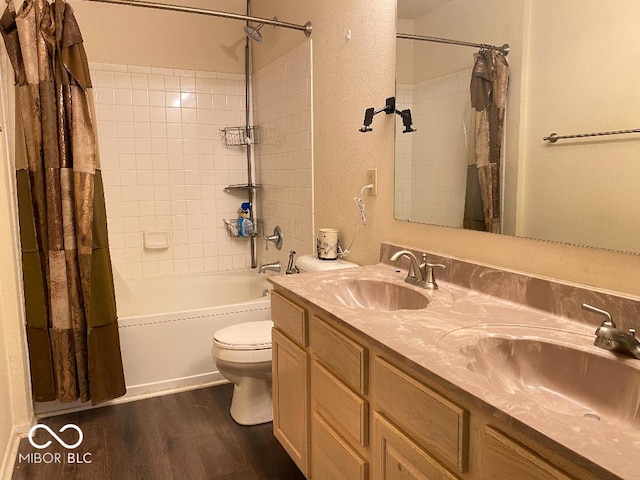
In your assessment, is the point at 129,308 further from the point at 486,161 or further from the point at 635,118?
the point at 635,118

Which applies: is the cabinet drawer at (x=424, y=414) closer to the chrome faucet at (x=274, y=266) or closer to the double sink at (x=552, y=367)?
the double sink at (x=552, y=367)

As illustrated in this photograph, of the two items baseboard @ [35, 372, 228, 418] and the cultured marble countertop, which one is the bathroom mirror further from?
baseboard @ [35, 372, 228, 418]

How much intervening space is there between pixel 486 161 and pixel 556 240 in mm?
373

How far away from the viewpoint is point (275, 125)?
327 centimetres

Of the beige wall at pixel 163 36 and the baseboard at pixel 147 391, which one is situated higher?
the beige wall at pixel 163 36

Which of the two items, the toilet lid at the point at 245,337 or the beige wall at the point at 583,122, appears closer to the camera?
the beige wall at the point at 583,122

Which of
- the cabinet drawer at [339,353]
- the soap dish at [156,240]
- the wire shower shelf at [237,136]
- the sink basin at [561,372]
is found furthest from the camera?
the wire shower shelf at [237,136]

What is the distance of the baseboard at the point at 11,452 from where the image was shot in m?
1.92

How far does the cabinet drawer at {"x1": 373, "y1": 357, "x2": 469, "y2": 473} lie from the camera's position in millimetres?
929

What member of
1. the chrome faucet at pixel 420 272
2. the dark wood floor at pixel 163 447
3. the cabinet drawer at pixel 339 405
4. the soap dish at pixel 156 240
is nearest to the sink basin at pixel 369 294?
the chrome faucet at pixel 420 272

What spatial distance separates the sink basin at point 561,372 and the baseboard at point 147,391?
1.99 m

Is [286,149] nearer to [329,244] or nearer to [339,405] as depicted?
[329,244]

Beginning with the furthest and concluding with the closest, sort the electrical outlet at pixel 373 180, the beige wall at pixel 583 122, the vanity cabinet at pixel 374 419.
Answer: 1. the electrical outlet at pixel 373 180
2. the beige wall at pixel 583 122
3. the vanity cabinet at pixel 374 419

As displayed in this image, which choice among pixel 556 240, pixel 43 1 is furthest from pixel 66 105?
pixel 556 240
